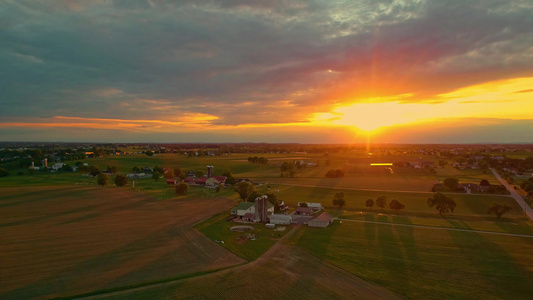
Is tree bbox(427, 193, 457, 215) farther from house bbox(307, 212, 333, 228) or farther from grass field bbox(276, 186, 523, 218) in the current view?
house bbox(307, 212, 333, 228)

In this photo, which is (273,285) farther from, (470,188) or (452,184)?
(470,188)

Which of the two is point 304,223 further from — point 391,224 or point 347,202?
point 347,202

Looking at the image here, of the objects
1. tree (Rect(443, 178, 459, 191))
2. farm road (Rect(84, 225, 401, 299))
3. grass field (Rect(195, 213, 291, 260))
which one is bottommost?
grass field (Rect(195, 213, 291, 260))

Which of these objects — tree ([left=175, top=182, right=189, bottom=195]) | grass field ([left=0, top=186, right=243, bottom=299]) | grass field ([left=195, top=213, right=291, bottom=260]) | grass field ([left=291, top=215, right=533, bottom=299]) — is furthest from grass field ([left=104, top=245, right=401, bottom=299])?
tree ([left=175, top=182, right=189, bottom=195])

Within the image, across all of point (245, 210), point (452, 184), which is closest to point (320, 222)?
point (245, 210)

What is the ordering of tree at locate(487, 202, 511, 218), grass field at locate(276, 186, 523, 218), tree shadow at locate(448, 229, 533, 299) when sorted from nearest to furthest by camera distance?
tree shadow at locate(448, 229, 533, 299), tree at locate(487, 202, 511, 218), grass field at locate(276, 186, 523, 218)

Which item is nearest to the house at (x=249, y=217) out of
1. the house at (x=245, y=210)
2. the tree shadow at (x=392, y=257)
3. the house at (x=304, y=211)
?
the house at (x=245, y=210)
